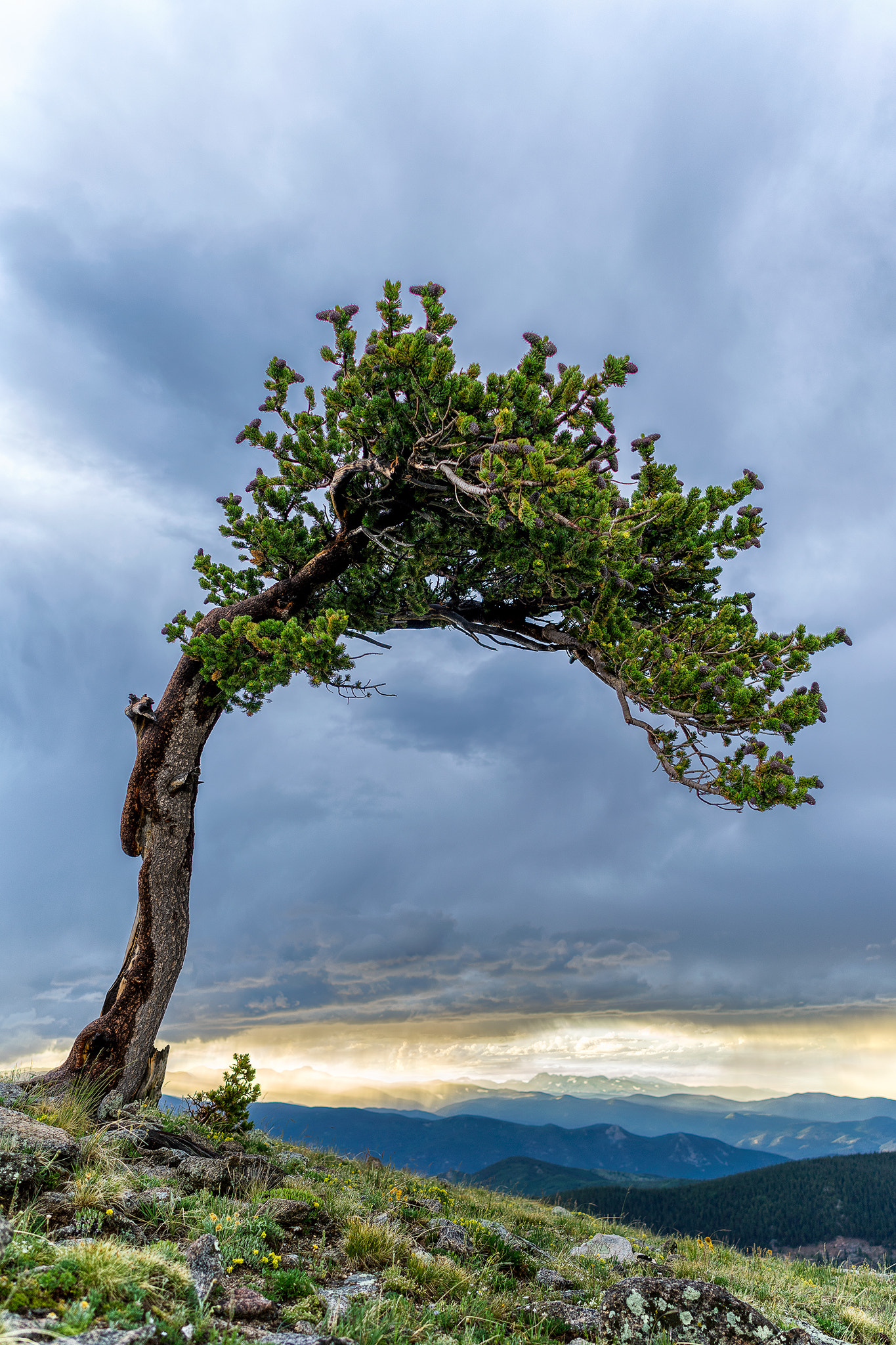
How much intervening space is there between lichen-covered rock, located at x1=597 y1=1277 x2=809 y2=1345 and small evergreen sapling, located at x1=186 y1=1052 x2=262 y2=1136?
29.8ft

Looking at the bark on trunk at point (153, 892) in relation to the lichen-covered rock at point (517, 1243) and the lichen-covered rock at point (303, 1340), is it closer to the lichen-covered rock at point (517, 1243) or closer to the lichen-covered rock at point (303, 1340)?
the lichen-covered rock at point (517, 1243)

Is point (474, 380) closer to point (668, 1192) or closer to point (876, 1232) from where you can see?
point (876, 1232)

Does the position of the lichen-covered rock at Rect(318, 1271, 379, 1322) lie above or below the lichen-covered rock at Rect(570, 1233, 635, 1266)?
above

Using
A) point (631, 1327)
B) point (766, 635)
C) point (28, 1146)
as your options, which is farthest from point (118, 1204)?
point (766, 635)

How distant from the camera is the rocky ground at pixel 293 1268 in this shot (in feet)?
15.3

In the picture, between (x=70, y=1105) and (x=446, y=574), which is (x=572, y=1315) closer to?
(x=70, y=1105)

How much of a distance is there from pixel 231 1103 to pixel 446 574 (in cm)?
1180

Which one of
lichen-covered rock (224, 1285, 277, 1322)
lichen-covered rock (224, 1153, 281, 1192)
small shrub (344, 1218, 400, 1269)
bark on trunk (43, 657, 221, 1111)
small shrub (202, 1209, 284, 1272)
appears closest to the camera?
lichen-covered rock (224, 1285, 277, 1322)

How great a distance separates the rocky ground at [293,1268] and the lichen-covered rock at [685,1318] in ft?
0.04

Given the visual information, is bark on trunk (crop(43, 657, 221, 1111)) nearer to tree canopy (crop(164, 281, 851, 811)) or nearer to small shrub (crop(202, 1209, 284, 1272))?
tree canopy (crop(164, 281, 851, 811))

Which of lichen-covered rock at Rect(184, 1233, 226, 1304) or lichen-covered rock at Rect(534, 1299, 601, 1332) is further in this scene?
lichen-covered rock at Rect(534, 1299, 601, 1332)

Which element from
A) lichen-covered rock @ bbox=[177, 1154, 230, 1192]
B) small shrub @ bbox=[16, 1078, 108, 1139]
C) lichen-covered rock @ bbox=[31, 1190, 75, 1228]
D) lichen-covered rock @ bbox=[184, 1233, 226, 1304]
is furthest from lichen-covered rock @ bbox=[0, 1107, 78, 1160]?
lichen-covered rock @ bbox=[184, 1233, 226, 1304]

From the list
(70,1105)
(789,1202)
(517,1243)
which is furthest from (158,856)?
(789,1202)

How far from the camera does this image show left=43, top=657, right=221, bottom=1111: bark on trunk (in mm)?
11984
